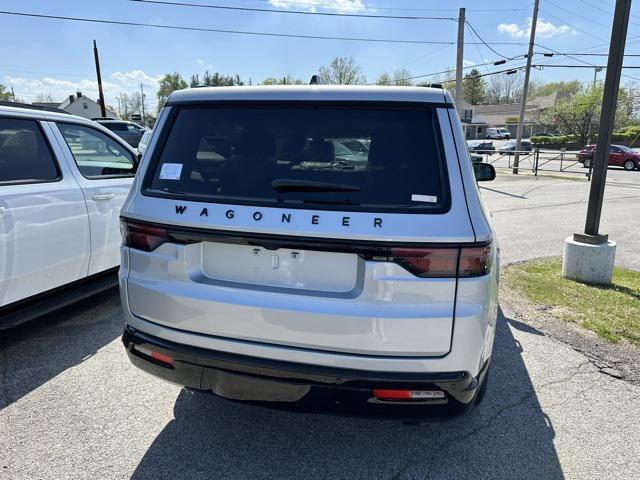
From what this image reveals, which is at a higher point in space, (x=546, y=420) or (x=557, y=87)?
(x=557, y=87)

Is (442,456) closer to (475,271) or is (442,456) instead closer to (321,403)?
(321,403)

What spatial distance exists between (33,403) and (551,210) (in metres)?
11.3

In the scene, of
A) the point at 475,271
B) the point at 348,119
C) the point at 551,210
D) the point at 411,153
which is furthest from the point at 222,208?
the point at 551,210

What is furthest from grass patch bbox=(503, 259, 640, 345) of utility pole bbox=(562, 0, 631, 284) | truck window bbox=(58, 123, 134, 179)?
truck window bbox=(58, 123, 134, 179)

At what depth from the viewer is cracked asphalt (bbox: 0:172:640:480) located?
240 centimetres

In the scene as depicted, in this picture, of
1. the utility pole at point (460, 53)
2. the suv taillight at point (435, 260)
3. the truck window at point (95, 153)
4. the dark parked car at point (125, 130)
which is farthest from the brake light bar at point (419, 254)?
the dark parked car at point (125, 130)

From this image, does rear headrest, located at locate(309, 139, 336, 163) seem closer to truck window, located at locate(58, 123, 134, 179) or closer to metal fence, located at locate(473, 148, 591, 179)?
truck window, located at locate(58, 123, 134, 179)

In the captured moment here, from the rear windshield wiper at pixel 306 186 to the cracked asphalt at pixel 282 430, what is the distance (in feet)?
3.43

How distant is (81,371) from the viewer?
3.35 m

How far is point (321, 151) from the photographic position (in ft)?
7.36

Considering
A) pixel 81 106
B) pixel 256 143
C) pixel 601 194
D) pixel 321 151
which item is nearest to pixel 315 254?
pixel 321 151

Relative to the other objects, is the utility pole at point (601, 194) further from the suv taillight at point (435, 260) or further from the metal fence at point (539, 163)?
the metal fence at point (539, 163)

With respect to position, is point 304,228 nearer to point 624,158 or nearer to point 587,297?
point 587,297

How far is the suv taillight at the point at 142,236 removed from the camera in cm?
224
